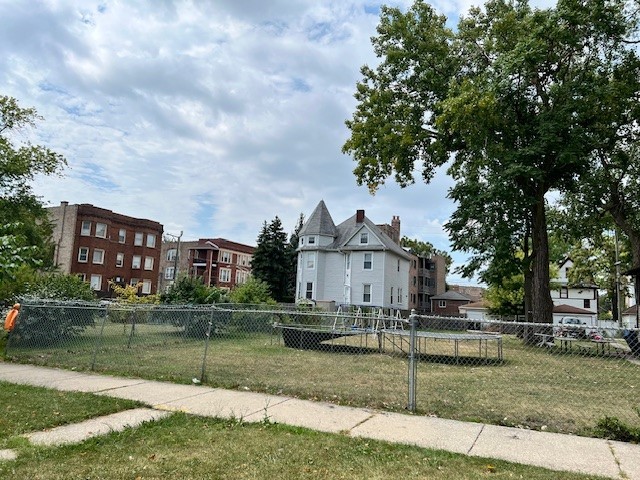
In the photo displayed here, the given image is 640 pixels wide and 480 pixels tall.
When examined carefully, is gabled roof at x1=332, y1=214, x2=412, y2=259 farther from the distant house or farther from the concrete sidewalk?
the concrete sidewalk

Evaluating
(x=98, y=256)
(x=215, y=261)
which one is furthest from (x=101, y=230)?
(x=215, y=261)

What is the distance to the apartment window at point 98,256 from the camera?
142 feet

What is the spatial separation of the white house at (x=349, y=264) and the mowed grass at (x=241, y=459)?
34102 mm

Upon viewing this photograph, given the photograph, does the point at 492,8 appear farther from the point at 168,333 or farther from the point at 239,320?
the point at 168,333

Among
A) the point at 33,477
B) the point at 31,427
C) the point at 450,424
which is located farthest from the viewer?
the point at 450,424

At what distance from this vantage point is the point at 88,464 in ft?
13.8

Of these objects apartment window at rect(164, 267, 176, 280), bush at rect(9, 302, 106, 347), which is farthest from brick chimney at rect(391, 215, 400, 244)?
bush at rect(9, 302, 106, 347)

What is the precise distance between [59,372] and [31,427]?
4.23m

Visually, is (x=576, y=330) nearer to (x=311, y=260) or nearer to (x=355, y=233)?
(x=355, y=233)

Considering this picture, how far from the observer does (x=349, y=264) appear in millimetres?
40688

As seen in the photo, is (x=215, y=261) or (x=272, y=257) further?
(x=215, y=261)

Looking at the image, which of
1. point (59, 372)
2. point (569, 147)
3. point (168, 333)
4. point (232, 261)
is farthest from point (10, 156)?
point (232, 261)

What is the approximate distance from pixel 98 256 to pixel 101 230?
250cm

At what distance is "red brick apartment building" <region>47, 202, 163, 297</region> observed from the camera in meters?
41.9
